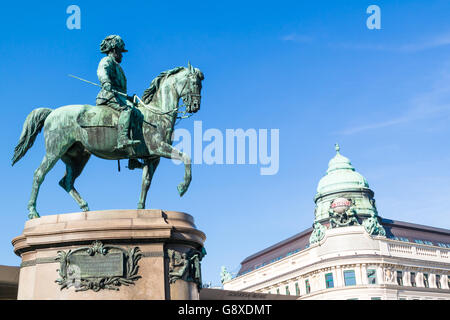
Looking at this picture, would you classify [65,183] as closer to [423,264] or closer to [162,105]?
[162,105]

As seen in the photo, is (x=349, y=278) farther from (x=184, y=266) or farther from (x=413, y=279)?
(x=184, y=266)

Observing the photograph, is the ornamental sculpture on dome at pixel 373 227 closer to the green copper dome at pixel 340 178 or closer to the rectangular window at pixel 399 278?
the rectangular window at pixel 399 278

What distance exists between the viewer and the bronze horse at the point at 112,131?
13047 mm

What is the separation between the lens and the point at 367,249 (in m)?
66.2

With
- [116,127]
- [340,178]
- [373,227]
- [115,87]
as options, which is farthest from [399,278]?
[116,127]

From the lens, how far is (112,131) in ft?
42.8

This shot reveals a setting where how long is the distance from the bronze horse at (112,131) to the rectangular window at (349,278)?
55.4 m

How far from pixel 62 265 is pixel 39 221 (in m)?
1.23

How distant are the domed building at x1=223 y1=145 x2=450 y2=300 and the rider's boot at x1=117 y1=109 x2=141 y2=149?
55225 millimetres

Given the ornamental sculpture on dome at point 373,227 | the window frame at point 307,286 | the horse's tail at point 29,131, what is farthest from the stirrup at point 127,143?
the window frame at point 307,286

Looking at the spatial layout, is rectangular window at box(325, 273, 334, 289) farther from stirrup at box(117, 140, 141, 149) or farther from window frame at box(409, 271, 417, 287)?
stirrup at box(117, 140, 141, 149)

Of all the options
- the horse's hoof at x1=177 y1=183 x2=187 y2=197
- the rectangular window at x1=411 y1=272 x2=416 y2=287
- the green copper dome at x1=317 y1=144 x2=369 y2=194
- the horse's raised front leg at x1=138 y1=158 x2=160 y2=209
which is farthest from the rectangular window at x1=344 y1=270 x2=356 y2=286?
the horse's hoof at x1=177 y1=183 x2=187 y2=197

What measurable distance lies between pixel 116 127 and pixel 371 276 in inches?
2237
